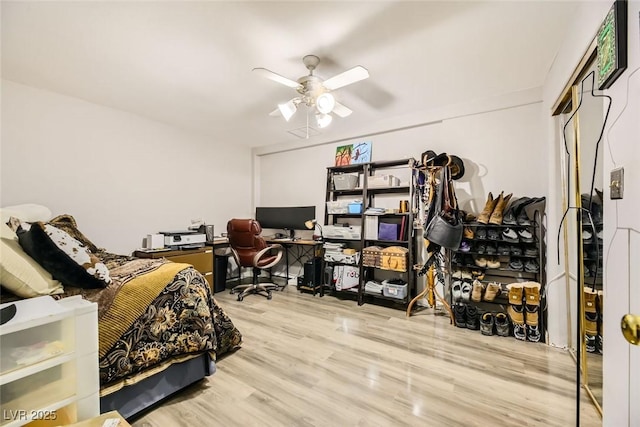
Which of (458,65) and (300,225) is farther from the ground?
(458,65)

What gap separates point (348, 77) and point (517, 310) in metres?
2.40

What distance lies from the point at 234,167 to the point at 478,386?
425 centimetres

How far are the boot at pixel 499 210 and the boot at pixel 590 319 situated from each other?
105 cm

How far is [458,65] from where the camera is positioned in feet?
7.49

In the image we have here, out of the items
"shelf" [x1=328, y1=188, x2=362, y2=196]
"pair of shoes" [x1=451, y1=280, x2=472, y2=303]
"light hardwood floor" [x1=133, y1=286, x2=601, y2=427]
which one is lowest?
"light hardwood floor" [x1=133, y1=286, x2=601, y2=427]

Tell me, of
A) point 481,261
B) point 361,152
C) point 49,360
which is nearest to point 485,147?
point 481,261

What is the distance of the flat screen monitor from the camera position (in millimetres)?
4066

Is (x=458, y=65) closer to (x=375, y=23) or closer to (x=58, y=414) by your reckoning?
(x=375, y=23)

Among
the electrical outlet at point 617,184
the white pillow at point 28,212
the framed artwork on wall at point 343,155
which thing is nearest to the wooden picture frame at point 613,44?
the electrical outlet at point 617,184

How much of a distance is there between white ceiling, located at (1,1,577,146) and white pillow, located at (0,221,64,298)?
1.43 m

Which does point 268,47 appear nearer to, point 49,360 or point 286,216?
point 49,360

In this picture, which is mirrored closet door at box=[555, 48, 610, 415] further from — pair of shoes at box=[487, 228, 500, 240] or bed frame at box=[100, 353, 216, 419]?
bed frame at box=[100, 353, 216, 419]

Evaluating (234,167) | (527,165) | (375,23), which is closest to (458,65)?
(375,23)

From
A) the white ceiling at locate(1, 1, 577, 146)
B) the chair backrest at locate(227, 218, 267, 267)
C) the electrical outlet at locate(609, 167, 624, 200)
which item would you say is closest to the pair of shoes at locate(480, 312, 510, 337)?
the electrical outlet at locate(609, 167, 624, 200)
